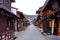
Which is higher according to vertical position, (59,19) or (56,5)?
(56,5)

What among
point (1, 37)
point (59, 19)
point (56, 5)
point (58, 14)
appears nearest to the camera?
point (1, 37)

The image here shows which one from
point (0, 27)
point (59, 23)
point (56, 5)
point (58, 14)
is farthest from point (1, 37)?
point (56, 5)

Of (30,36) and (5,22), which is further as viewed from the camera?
(30,36)

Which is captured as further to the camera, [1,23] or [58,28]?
[58,28]

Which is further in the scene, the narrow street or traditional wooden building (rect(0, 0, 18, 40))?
the narrow street

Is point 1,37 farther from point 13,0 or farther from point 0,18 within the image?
point 13,0

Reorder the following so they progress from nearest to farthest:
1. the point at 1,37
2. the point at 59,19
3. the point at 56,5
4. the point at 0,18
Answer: the point at 1,37 → the point at 0,18 → the point at 59,19 → the point at 56,5

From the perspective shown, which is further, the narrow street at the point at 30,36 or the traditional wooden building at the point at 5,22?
the narrow street at the point at 30,36

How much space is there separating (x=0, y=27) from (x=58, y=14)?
40.0 ft

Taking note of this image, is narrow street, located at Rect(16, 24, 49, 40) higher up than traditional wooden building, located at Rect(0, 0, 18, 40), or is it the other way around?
traditional wooden building, located at Rect(0, 0, 18, 40)

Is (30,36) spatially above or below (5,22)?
below

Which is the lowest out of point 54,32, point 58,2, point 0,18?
point 54,32

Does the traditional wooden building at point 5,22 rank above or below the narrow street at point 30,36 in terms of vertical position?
above

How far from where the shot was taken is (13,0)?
36.9 m
